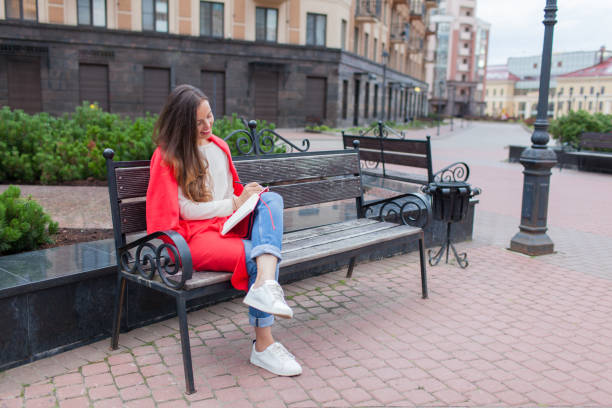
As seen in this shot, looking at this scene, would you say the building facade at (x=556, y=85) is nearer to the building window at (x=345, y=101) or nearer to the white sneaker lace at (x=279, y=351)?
the building window at (x=345, y=101)

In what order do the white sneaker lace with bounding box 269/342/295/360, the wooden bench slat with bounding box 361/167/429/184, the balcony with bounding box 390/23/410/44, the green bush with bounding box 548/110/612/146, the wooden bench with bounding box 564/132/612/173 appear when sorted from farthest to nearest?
the balcony with bounding box 390/23/410/44
the green bush with bounding box 548/110/612/146
the wooden bench with bounding box 564/132/612/173
the wooden bench slat with bounding box 361/167/429/184
the white sneaker lace with bounding box 269/342/295/360

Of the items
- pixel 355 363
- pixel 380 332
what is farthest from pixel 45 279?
pixel 380 332

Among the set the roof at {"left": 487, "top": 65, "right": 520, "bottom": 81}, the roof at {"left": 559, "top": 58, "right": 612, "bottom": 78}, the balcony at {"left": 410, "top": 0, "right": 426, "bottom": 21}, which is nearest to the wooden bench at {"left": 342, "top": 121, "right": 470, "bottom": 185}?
the balcony at {"left": 410, "top": 0, "right": 426, "bottom": 21}

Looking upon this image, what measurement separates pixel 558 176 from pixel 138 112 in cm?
2107

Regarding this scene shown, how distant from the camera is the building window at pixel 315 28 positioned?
109ft

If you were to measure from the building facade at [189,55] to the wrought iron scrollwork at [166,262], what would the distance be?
2398cm

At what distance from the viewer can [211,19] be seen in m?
30.3

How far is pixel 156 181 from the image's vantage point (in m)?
3.31

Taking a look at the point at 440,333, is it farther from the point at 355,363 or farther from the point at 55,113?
the point at 55,113

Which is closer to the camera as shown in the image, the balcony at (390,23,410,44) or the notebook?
the notebook

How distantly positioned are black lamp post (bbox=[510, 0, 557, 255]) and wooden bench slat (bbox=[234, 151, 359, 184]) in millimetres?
2337

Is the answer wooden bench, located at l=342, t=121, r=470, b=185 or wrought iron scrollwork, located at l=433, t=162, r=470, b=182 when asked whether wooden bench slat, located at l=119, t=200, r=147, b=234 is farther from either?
wrought iron scrollwork, located at l=433, t=162, r=470, b=182

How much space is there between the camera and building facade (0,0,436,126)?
27.1m

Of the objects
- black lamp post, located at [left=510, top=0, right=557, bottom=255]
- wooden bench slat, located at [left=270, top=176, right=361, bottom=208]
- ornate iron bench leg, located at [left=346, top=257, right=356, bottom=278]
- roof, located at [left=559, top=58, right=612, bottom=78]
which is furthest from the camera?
roof, located at [left=559, top=58, right=612, bottom=78]
